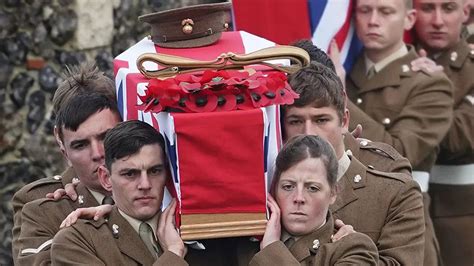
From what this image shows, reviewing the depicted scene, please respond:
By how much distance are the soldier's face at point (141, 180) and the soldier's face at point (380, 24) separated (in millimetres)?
3025

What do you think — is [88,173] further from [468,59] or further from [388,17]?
[468,59]

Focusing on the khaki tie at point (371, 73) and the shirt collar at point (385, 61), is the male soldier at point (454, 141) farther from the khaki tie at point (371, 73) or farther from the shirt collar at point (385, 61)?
the khaki tie at point (371, 73)

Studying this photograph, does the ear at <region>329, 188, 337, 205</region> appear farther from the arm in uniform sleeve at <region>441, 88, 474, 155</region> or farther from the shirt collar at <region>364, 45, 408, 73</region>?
the arm in uniform sleeve at <region>441, 88, 474, 155</region>

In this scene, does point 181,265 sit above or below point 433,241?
above

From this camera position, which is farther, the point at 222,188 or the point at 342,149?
the point at 342,149

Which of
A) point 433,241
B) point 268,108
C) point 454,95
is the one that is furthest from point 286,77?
point 454,95

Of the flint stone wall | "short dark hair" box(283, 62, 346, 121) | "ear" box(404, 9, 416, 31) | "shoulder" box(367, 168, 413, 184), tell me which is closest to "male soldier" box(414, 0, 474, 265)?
"ear" box(404, 9, 416, 31)

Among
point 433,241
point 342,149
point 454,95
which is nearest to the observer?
point 342,149

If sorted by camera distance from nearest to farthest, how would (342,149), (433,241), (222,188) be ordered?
1. (222,188)
2. (342,149)
3. (433,241)

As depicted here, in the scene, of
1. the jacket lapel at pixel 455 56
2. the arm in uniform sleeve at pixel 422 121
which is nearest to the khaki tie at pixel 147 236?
the arm in uniform sleeve at pixel 422 121

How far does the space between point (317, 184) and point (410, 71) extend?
3043 mm

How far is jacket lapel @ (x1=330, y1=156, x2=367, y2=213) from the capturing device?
772 cm

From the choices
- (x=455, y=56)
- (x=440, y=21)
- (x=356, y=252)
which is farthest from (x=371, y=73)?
(x=356, y=252)

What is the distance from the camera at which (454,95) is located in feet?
34.7
